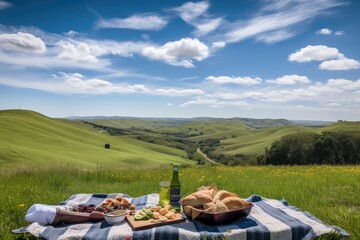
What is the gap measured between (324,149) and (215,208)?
167ft

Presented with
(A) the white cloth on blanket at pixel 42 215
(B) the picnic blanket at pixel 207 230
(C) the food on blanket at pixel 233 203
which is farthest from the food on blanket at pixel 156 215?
(A) the white cloth on blanket at pixel 42 215

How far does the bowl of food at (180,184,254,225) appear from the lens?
16.7ft

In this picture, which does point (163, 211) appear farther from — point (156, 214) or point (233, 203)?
point (233, 203)

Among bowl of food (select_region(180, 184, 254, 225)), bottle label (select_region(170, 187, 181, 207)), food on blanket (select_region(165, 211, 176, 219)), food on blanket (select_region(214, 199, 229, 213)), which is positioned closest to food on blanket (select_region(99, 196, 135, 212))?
bottle label (select_region(170, 187, 181, 207))

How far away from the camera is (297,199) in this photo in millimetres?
8094

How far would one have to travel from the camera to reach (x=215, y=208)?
511 centimetres

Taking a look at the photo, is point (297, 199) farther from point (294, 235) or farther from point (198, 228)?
point (198, 228)

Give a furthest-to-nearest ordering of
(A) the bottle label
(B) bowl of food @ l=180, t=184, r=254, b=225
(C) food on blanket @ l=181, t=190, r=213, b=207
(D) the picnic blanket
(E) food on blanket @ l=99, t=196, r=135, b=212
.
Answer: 1. (A) the bottle label
2. (E) food on blanket @ l=99, t=196, r=135, b=212
3. (C) food on blanket @ l=181, t=190, r=213, b=207
4. (B) bowl of food @ l=180, t=184, r=254, b=225
5. (D) the picnic blanket

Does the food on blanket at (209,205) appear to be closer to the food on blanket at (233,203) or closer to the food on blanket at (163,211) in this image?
the food on blanket at (233,203)

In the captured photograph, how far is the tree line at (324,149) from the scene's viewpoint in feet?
163

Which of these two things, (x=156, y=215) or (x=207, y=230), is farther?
(x=156, y=215)

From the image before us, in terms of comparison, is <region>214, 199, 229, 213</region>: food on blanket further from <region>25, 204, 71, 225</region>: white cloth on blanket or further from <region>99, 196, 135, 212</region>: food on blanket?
<region>25, 204, 71, 225</region>: white cloth on blanket

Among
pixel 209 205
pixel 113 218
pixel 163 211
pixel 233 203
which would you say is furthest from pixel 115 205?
pixel 233 203

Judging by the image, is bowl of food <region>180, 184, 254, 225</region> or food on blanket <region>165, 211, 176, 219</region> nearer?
bowl of food <region>180, 184, 254, 225</region>
